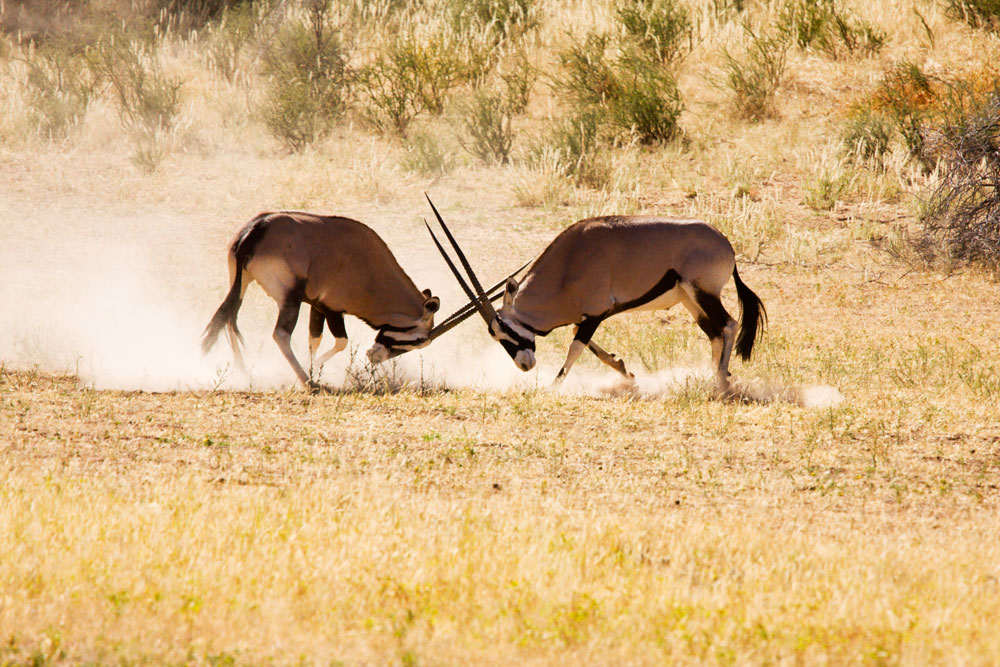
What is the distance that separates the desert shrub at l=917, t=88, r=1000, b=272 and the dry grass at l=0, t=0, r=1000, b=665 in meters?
0.42

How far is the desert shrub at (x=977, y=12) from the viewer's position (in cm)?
2264

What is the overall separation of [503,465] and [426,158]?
13.1 m

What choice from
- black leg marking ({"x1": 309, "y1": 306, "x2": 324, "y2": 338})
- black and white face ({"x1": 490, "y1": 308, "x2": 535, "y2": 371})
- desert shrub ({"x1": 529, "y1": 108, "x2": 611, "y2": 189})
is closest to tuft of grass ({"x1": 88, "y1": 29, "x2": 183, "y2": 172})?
desert shrub ({"x1": 529, "y1": 108, "x2": 611, "y2": 189})

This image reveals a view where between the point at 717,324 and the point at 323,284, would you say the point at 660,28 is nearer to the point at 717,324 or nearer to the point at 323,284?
the point at 717,324

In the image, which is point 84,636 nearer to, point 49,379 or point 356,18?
point 49,379

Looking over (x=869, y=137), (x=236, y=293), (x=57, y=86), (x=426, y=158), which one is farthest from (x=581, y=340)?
(x=57, y=86)

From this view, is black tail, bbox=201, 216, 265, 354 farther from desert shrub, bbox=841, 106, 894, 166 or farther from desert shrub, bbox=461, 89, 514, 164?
desert shrub, bbox=841, 106, 894, 166

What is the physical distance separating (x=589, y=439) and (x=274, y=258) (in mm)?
3256

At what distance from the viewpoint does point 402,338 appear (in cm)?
1047

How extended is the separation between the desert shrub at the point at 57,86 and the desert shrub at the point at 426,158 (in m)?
6.88

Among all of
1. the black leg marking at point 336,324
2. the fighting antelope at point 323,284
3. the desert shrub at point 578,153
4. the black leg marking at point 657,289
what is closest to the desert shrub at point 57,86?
the desert shrub at point 578,153

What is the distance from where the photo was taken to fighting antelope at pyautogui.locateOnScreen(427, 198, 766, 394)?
10.0 metres

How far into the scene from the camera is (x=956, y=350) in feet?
39.1

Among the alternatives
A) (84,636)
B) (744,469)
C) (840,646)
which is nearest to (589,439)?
(744,469)
